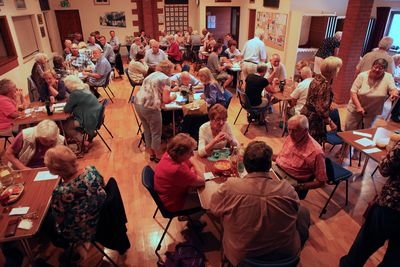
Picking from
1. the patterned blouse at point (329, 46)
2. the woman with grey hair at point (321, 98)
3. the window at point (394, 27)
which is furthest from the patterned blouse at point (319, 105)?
the window at point (394, 27)

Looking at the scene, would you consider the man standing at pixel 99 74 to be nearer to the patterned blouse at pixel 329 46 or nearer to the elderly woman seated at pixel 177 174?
the elderly woman seated at pixel 177 174

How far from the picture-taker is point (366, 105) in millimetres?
3832

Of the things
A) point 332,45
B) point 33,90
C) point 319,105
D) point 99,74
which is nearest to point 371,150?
point 319,105

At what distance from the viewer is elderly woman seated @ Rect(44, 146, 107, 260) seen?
6.64 feet

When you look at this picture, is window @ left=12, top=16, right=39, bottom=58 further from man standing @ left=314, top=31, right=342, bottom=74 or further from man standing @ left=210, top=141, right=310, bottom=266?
Result: man standing @ left=210, top=141, right=310, bottom=266

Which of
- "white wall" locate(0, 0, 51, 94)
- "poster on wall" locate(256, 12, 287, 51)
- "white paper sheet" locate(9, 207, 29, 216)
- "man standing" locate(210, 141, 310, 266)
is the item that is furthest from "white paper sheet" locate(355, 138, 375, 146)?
"white wall" locate(0, 0, 51, 94)

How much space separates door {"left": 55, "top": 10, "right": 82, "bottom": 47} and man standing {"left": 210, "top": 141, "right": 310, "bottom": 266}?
11.4 meters

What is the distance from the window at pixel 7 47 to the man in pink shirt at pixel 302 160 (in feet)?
21.5

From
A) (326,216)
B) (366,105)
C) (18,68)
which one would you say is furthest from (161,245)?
(18,68)

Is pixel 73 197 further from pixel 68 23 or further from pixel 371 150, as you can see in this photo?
pixel 68 23

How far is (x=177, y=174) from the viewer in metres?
2.25

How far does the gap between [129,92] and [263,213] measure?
6464 millimetres

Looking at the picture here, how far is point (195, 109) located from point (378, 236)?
2535mm

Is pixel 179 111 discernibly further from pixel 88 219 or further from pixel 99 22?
pixel 99 22
